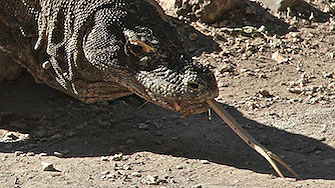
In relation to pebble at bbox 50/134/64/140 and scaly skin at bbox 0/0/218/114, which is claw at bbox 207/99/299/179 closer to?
scaly skin at bbox 0/0/218/114

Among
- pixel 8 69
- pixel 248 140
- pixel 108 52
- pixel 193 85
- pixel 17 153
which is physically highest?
pixel 108 52

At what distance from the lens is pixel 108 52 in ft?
15.1

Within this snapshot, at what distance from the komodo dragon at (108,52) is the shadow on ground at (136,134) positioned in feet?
1.09

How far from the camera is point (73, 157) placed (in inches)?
193

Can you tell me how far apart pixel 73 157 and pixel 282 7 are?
3.56 metres

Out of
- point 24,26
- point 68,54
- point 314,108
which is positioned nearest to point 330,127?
point 314,108

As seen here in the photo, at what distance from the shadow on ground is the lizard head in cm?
66

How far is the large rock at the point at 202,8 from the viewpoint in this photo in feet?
A: 24.1

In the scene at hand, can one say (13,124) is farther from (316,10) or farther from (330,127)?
(316,10)

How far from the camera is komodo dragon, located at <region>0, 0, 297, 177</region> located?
4328 millimetres

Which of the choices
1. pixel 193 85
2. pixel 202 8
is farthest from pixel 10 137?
pixel 202 8

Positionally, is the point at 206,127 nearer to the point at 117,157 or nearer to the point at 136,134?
the point at 136,134

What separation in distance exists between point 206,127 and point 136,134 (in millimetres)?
536

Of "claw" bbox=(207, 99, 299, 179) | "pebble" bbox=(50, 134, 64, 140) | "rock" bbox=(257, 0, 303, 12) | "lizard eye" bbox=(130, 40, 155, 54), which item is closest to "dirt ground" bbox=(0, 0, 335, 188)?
"pebble" bbox=(50, 134, 64, 140)
